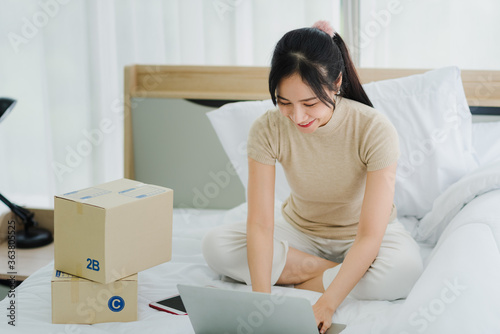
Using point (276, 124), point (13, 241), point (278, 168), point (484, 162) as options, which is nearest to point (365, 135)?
point (276, 124)

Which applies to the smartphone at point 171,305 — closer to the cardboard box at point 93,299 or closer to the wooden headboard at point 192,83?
the cardboard box at point 93,299

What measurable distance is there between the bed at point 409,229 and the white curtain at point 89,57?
0.65 feet

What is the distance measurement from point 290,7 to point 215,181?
2.32 ft

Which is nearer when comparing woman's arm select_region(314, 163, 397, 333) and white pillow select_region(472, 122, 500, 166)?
woman's arm select_region(314, 163, 397, 333)

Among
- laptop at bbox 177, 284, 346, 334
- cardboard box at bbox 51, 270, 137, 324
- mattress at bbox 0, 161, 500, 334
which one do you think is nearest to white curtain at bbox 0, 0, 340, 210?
mattress at bbox 0, 161, 500, 334

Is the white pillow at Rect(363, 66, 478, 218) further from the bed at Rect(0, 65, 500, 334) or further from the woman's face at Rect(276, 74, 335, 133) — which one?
the woman's face at Rect(276, 74, 335, 133)

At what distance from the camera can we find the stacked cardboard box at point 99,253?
1127mm

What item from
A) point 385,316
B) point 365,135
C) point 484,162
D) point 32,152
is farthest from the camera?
point 32,152

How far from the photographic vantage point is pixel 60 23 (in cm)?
229

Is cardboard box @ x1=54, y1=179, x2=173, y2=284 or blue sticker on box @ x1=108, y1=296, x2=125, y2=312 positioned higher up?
cardboard box @ x1=54, y1=179, x2=173, y2=284

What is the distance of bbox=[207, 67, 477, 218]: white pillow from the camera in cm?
163

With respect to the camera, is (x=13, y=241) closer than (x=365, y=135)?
No

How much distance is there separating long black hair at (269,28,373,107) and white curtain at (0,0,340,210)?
3.01 feet

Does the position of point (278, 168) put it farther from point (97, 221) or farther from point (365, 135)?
point (97, 221)
